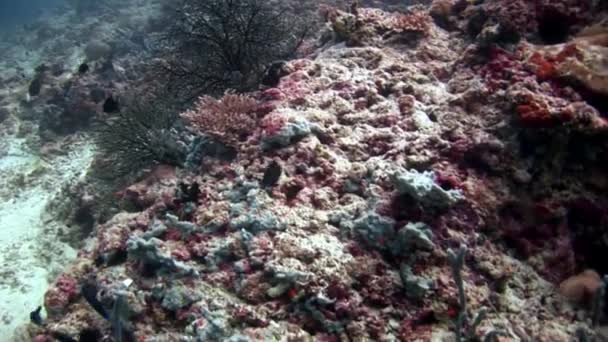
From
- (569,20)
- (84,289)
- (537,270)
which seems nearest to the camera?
(537,270)

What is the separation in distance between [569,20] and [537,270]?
2991mm

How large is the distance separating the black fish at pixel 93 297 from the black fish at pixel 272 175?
167cm

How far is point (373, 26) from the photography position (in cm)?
589

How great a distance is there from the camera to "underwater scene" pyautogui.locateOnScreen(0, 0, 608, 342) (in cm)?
306

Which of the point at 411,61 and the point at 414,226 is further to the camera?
the point at 411,61

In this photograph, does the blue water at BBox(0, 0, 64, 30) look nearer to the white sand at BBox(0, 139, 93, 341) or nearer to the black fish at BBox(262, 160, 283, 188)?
the white sand at BBox(0, 139, 93, 341)

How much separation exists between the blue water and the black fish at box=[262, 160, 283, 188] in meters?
30.7

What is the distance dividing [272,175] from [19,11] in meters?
40.8

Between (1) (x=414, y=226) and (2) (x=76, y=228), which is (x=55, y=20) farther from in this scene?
(1) (x=414, y=226)

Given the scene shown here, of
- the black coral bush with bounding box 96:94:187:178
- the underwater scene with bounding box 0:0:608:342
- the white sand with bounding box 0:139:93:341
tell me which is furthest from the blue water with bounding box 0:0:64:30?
the underwater scene with bounding box 0:0:608:342

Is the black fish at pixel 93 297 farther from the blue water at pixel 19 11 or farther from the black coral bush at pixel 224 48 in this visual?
the blue water at pixel 19 11

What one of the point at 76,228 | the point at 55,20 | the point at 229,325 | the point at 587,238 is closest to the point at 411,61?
the point at 587,238

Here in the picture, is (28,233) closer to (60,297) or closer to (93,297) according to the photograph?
(60,297)

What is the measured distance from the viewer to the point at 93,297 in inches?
144
